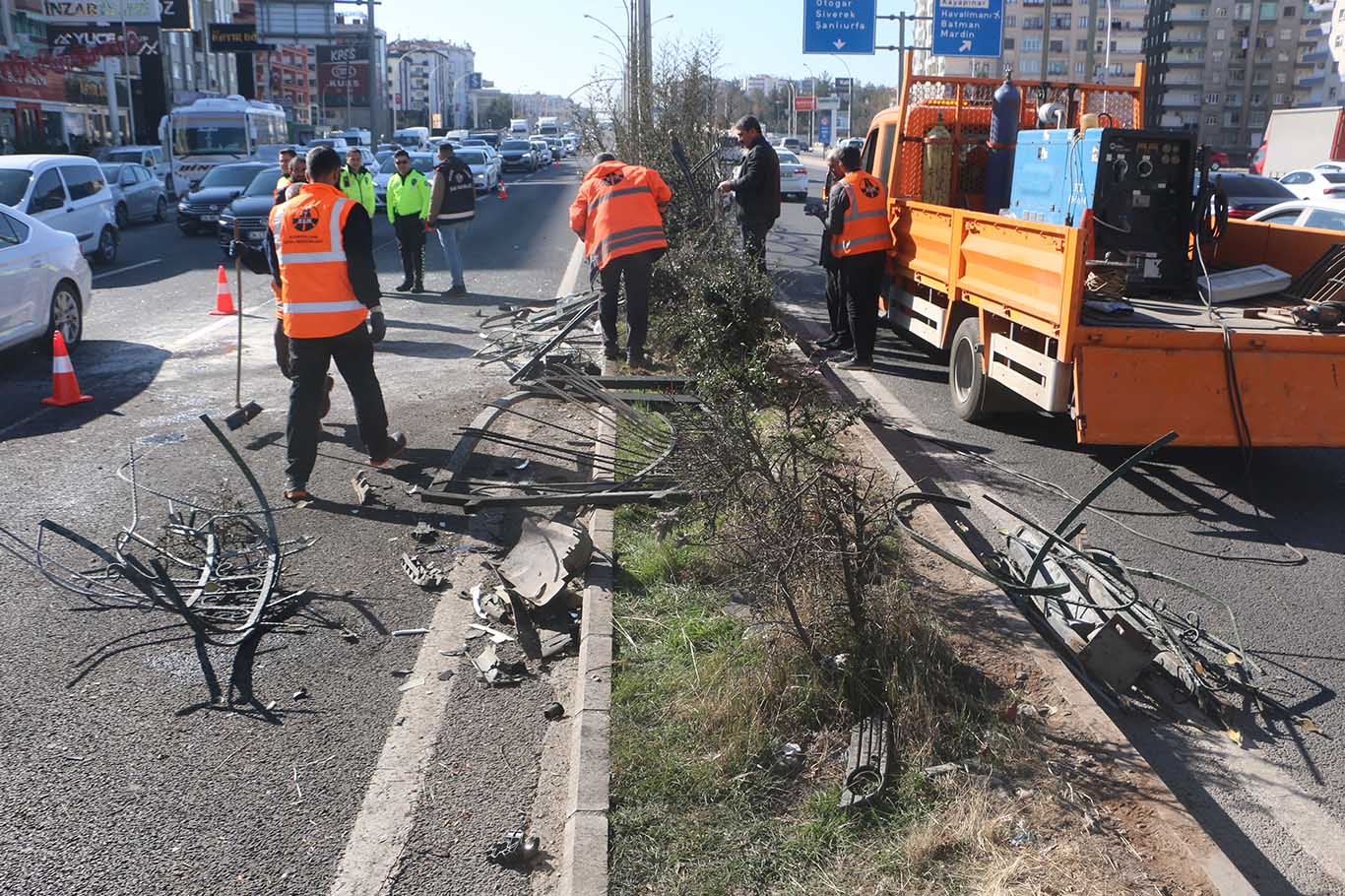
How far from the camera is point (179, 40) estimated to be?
6525cm

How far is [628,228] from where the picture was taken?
9.69 meters

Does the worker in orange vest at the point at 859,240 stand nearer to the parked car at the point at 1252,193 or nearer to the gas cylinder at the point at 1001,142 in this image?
the gas cylinder at the point at 1001,142

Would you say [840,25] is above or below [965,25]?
above

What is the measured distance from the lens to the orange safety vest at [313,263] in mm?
6871

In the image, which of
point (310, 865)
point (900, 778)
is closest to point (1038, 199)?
point (900, 778)

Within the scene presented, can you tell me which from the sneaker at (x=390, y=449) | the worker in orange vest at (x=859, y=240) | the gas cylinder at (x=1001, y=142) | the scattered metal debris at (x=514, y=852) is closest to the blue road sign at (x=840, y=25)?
the gas cylinder at (x=1001, y=142)

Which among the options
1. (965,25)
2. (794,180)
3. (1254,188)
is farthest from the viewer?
(794,180)

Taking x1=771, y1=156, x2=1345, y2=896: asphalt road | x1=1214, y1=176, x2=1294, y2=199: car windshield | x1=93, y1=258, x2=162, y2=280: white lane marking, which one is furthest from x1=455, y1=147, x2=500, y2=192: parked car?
x1=771, y1=156, x2=1345, y2=896: asphalt road

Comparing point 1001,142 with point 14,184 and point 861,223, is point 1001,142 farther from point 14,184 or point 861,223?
point 14,184

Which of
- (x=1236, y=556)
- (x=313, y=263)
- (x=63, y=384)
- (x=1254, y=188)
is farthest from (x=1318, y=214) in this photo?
(x=63, y=384)

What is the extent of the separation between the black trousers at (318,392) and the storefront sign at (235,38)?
58.2 meters

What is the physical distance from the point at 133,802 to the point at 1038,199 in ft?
26.7

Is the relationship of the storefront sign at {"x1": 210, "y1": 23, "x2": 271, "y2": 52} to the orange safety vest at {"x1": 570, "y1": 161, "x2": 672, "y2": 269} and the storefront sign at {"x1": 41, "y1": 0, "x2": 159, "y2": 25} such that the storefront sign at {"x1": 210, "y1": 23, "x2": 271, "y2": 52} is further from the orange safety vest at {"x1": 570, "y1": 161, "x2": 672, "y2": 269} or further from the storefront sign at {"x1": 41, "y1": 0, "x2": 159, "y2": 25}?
the orange safety vest at {"x1": 570, "y1": 161, "x2": 672, "y2": 269}

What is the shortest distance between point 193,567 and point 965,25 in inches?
1109
